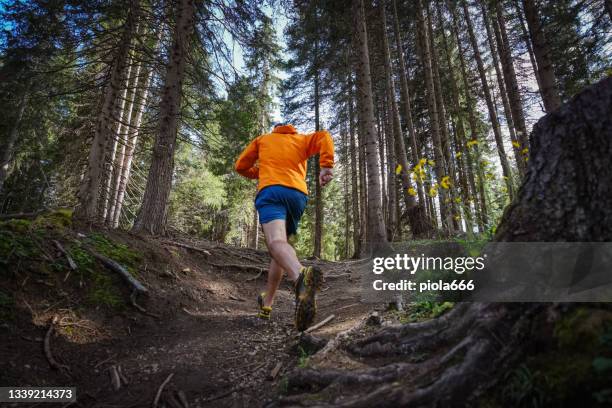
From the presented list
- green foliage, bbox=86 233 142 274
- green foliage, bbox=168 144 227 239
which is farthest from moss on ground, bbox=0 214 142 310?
green foliage, bbox=168 144 227 239

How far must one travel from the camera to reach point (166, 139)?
6.08m

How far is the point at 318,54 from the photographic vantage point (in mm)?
11547

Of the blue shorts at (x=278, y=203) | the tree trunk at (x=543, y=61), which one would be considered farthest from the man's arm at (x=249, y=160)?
the tree trunk at (x=543, y=61)

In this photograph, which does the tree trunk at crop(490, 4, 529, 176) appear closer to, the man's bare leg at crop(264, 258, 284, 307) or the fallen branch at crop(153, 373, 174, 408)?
the man's bare leg at crop(264, 258, 284, 307)

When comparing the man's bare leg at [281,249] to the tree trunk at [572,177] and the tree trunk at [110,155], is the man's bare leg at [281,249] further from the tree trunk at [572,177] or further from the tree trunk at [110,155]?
the tree trunk at [110,155]

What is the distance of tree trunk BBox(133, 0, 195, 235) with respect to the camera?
19.2ft

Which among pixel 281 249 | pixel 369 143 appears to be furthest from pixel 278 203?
pixel 369 143

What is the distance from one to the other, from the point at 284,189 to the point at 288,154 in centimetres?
43

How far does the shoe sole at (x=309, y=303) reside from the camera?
2.61 metres

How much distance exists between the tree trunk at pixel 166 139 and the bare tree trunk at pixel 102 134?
929mm

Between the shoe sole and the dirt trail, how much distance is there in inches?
6.9

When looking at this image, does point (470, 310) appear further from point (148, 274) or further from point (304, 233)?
point (304, 233)

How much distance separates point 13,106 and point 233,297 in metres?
13.5

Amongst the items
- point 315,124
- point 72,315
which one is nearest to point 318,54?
point 315,124
